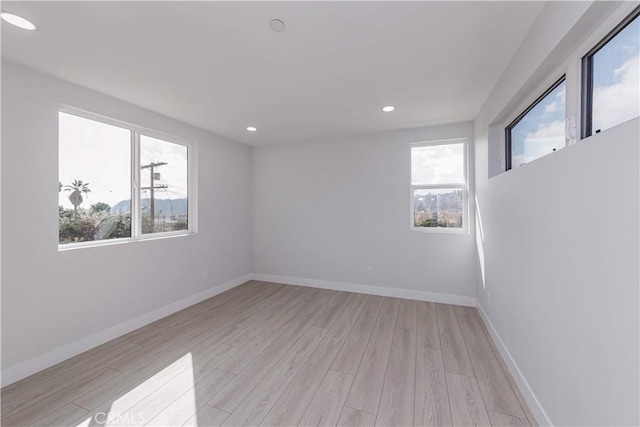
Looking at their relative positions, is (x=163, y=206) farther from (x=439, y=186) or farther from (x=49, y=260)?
(x=439, y=186)

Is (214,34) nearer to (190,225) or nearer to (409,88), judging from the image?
(409,88)

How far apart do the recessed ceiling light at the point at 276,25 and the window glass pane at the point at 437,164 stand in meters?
2.68

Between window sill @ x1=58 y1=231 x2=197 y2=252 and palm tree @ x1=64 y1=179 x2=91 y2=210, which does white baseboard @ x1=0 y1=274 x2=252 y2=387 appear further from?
palm tree @ x1=64 y1=179 x2=91 y2=210

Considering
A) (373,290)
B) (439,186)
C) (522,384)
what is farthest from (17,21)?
(373,290)

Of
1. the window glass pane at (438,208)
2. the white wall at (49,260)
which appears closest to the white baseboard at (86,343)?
the white wall at (49,260)

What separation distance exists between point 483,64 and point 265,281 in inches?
167

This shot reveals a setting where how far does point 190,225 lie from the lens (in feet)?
11.9

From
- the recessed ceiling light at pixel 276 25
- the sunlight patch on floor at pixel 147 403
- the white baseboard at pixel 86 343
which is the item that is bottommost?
the sunlight patch on floor at pixel 147 403

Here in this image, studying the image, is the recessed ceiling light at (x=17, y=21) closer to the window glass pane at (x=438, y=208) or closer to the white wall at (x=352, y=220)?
the white wall at (x=352, y=220)

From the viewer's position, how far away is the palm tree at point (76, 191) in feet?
7.71

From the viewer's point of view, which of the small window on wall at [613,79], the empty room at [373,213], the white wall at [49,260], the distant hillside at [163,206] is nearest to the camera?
the small window on wall at [613,79]

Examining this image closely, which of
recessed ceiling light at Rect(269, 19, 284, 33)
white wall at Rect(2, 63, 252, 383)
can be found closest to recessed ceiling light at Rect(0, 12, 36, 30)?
white wall at Rect(2, 63, 252, 383)

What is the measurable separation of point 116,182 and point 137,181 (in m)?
0.22

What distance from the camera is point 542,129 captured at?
1805 mm
